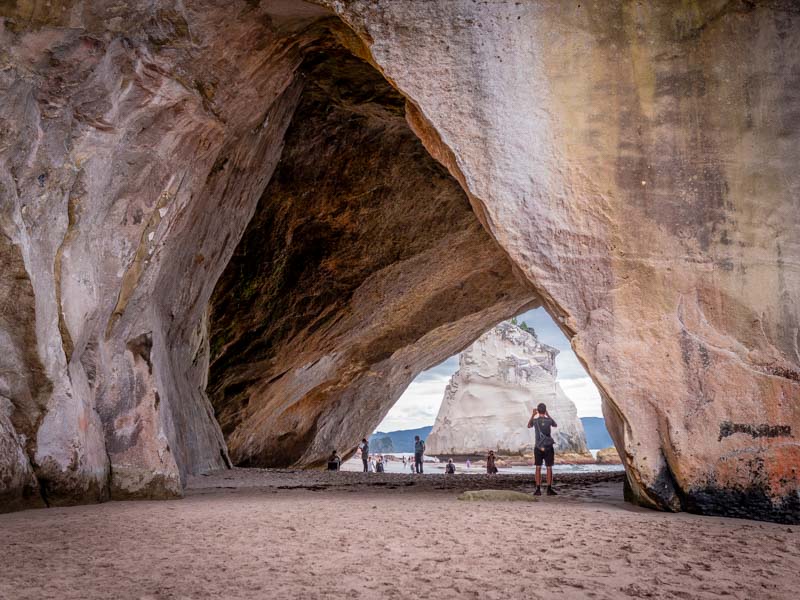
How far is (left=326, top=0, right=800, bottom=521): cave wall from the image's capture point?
17.6ft

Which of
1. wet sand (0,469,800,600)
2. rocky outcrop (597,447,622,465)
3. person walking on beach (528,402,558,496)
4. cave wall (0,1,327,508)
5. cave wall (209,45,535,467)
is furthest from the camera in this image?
rocky outcrop (597,447,622,465)

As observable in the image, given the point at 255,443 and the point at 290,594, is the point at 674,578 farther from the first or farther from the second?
the point at 255,443

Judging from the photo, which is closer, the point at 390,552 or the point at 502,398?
the point at 390,552

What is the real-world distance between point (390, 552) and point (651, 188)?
12.6ft

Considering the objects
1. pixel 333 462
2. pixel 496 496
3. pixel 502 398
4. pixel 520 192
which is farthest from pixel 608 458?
pixel 520 192

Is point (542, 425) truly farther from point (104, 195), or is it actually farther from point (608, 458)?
point (608, 458)

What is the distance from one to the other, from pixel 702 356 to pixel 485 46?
327cm

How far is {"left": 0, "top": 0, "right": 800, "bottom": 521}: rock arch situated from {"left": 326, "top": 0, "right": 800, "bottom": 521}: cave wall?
0.02m

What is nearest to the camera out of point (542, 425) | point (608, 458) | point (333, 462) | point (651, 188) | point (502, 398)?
point (651, 188)

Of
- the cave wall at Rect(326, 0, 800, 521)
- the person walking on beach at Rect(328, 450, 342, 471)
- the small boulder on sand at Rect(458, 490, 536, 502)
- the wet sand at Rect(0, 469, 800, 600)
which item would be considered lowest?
the person walking on beach at Rect(328, 450, 342, 471)

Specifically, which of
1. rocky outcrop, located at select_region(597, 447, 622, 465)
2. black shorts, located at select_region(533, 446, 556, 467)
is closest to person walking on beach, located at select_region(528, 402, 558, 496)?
black shorts, located at select_region(533, 446, 556, 467)

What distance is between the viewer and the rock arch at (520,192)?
17.7 feet

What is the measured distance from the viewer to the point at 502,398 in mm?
42281

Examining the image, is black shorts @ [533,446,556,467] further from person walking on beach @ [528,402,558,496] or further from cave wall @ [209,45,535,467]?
cave wall @ [209,45,535,467]
